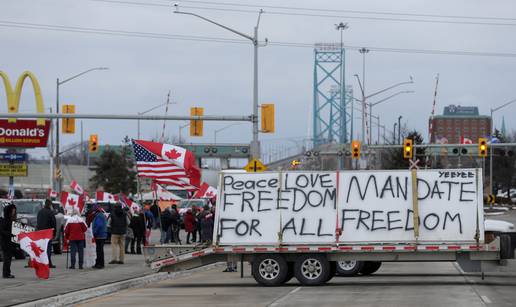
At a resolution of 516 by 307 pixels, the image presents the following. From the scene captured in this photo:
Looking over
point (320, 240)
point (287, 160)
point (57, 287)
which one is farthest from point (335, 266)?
point (287, 160)

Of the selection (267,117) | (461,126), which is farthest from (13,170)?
(461,126)

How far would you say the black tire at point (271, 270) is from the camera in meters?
21.9

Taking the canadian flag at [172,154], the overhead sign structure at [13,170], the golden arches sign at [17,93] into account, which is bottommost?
the overhead sign structure at [13,170]

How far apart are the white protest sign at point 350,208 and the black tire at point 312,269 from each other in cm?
37

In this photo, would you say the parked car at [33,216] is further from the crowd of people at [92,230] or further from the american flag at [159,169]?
the american flag at [159,169]

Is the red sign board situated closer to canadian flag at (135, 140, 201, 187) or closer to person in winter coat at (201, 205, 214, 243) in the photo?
person in winter coat at (201, 205, 214, 243)

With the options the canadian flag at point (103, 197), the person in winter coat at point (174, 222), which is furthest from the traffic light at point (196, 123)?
the canadian flag at point (103, 197)

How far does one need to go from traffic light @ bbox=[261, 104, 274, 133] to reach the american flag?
1077cm

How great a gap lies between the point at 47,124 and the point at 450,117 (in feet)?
394

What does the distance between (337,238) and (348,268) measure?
273 centimetres

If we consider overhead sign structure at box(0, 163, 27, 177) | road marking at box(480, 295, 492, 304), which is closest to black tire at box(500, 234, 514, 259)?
road marking at box(480, 295, 492, 304)

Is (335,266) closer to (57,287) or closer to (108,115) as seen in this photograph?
(57,287)

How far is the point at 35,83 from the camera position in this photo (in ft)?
182

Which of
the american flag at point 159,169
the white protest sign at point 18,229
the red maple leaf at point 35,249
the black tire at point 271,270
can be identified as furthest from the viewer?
the white protest sign at point 18,229
